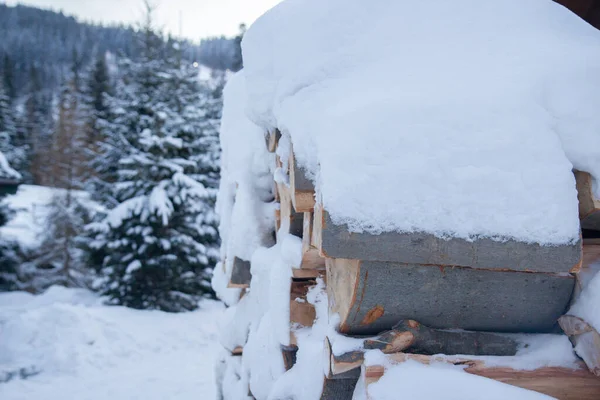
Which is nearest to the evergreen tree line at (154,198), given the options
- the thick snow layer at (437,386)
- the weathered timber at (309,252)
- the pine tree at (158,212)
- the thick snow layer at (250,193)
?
the pine tree at (158,212)

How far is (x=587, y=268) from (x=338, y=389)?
85cm

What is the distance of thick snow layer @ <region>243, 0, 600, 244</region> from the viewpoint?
1.05 meters

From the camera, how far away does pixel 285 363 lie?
5.61 feet

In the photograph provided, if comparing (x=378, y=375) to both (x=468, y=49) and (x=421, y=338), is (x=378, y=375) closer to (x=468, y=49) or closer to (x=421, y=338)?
(x=421, y=338)

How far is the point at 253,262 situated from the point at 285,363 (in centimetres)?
55

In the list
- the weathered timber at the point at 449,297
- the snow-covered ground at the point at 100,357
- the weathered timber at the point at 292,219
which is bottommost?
the snow-covered ground at the point at 100,357

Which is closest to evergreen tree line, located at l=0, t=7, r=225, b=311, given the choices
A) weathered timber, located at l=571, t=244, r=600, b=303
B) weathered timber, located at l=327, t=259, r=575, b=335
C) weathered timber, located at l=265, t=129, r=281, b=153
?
weathered timber, located at l=265, t=129, r=281, b=153

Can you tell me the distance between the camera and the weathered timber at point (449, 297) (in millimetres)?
1153

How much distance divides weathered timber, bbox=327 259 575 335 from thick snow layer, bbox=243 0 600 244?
6.9 inches

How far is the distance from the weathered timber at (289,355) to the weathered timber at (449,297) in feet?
1.75

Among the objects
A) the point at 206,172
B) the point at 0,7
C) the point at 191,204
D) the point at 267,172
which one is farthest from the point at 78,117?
the point at 0,7

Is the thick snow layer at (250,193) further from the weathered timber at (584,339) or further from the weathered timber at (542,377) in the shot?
the weathered timber at (584,339)

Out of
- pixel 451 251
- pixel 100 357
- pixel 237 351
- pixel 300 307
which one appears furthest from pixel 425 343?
pixel 100 357

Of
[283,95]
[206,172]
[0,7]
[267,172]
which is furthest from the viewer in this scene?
[0,7]
